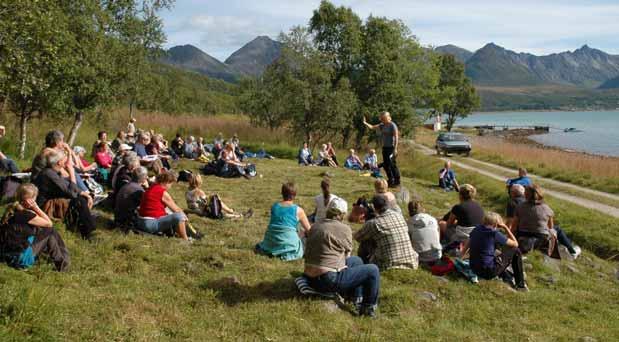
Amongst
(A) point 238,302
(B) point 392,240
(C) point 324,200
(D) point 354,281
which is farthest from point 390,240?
(C) point 324,200

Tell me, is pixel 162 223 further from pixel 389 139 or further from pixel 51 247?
pixel 389 139

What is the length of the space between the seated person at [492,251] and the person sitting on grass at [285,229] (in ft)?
8.78

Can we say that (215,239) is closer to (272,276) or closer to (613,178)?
(272,276)

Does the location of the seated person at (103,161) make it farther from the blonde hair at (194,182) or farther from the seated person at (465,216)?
the seated person at (465,216)

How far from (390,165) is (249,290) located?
28.8 ft

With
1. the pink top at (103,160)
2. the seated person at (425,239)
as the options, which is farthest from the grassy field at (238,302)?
the pink top at (103,160)

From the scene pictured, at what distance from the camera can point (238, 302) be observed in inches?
245

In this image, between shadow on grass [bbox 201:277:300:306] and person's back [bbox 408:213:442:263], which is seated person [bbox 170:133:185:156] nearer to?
person's back [bbox 408:213:442:263]

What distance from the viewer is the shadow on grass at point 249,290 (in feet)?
20.8

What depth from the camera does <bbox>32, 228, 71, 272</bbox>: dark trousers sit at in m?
6.32

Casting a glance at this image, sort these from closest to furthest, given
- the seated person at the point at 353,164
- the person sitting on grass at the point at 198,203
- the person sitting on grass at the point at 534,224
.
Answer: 1. the person sitting on grass at the point at 534,224
2. the person sitting on grass at the point at 198,203
3. the seated person at the point at 353,164

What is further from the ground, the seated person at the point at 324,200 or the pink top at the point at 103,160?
the pink top at the point at 103,160

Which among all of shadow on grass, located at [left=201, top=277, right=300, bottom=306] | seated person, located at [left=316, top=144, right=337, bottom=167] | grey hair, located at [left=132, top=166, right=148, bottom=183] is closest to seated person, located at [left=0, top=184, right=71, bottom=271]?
shadow on grass, located at [left=201, top=277, right=300, bottom=306]

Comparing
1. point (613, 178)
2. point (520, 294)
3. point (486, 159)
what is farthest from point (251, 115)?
point (520, 294)
